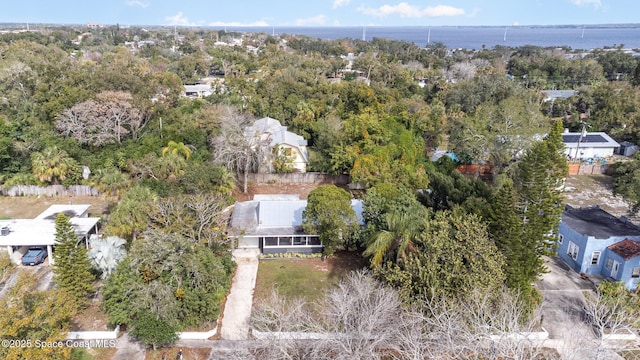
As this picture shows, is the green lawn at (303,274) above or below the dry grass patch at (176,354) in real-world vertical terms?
above

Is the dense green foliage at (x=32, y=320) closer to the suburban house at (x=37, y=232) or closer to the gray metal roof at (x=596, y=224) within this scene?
the suburban house at (x=37, y=232)

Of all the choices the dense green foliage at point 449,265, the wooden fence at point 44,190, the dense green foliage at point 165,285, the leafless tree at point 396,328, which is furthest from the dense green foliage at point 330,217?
the wooden fence at point 44,190

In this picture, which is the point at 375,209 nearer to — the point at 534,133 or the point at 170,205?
the point at 170,205

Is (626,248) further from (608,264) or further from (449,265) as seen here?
(449,265)

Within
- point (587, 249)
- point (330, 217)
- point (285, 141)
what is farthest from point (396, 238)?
point (285, 141)

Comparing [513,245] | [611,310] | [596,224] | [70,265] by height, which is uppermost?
[513,245]

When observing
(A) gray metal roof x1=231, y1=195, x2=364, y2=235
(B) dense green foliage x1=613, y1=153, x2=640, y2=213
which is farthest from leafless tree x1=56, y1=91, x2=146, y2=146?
(B) dense green foliage x1=613, y1=153, x2=640, y2=213

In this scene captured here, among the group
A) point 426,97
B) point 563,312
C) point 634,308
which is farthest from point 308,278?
point 426,97
